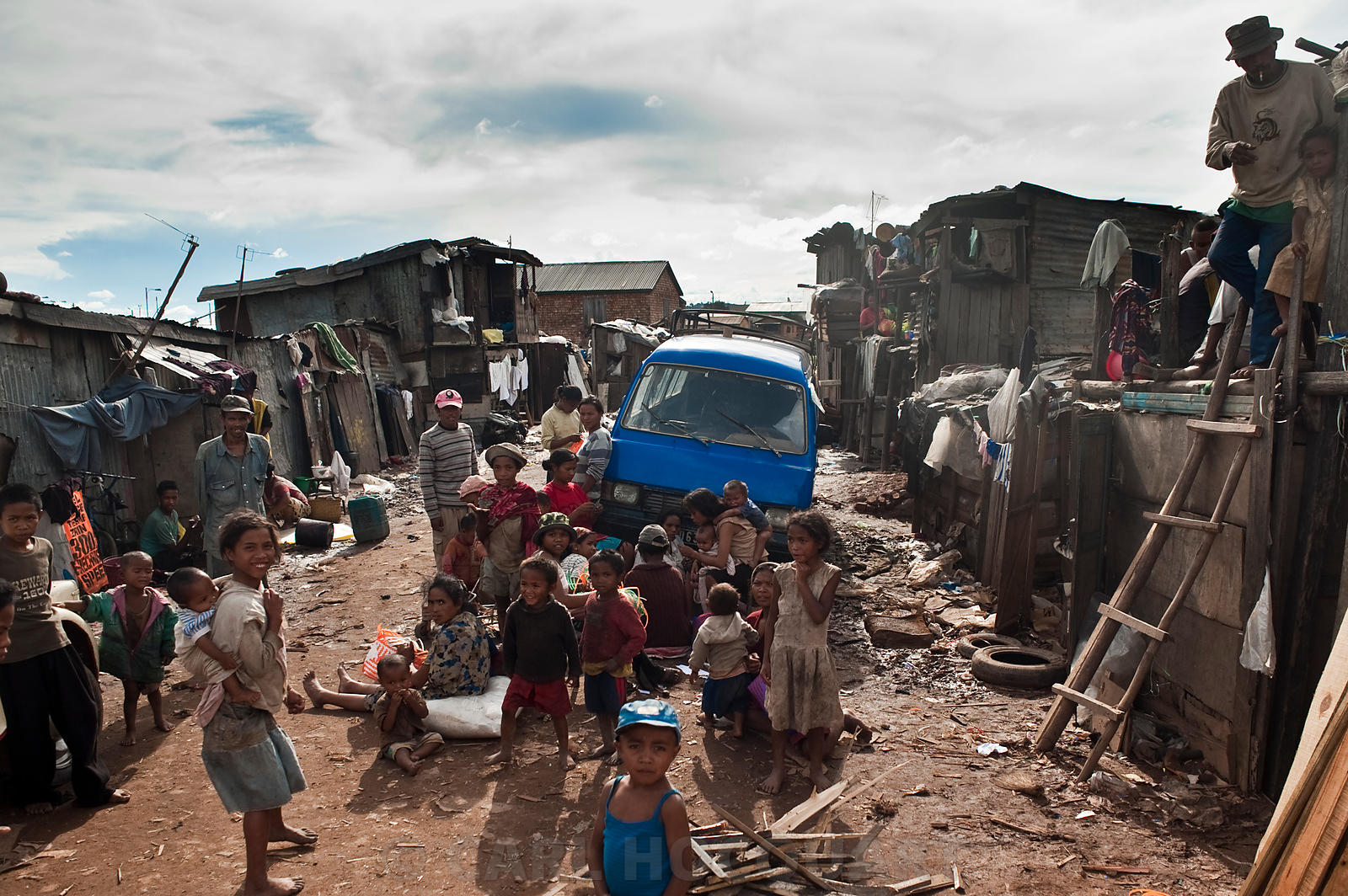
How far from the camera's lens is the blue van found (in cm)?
694

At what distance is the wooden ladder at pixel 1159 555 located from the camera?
4.08m

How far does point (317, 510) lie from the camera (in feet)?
37.2

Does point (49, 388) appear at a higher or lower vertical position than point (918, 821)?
higher

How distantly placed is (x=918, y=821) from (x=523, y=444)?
54.8 ft

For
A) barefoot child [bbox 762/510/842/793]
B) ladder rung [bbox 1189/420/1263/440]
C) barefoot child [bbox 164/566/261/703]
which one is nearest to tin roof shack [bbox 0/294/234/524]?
barefoot child [bbox 164/566/261/703]

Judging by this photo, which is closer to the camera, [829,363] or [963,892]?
[963,892]

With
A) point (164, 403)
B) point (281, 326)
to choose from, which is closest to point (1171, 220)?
point (164, 403)

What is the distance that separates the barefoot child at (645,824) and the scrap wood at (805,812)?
805mm

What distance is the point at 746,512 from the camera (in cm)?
634

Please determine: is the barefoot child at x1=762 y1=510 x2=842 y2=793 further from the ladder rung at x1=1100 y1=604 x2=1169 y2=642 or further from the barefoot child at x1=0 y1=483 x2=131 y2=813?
the barefoot child at x1=0 y1=483 x2=131 y2=813

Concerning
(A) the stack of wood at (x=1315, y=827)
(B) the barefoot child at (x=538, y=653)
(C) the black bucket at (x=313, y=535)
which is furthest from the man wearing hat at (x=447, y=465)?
(A) the stack of wood at (x=1315, y=827)

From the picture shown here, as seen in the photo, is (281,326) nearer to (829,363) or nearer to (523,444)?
(523,444)

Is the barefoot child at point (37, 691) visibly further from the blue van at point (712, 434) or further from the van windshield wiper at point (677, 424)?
the van windshield wiper at point (677, 424)

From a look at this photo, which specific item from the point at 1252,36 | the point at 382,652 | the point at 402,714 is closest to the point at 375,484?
the point at 382,652
